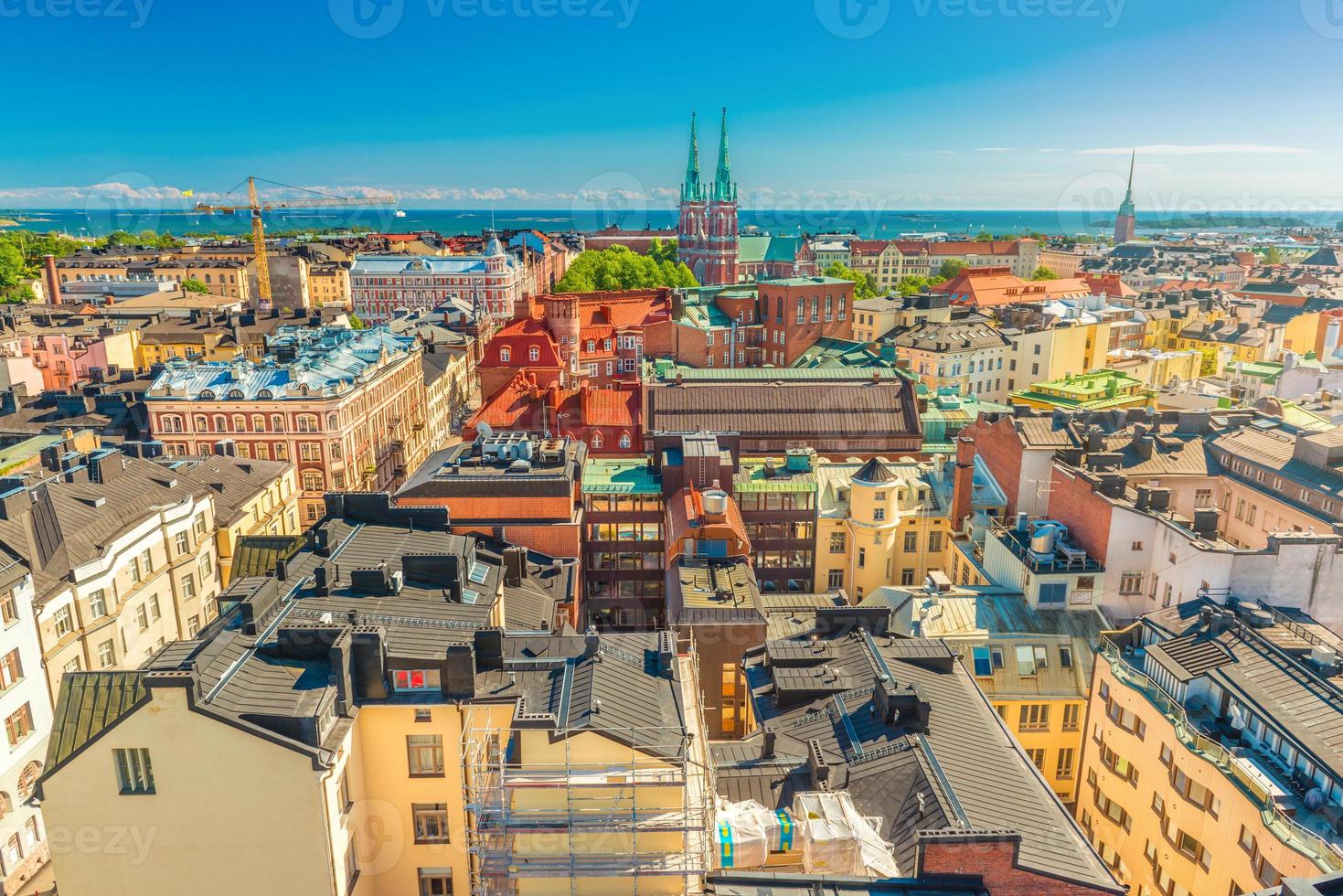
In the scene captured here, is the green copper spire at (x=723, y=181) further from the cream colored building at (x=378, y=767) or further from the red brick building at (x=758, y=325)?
the cream colored building at (x=378, y=767)

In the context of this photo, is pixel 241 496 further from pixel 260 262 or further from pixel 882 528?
pixel 260 262

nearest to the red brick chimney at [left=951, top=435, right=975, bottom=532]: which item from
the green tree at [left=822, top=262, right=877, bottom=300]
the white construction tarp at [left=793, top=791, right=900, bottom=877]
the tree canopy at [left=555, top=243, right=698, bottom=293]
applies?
the white construction tarp at [left=793, top=791, right=900, bottom=877]

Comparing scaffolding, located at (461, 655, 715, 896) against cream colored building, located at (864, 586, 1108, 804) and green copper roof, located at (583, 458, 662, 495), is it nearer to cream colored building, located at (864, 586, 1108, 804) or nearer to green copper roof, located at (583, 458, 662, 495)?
cream colored building, located at (864, 586, 1108, 804)

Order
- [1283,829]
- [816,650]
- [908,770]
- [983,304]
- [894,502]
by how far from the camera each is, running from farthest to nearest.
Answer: [983,304] < [894,502] < [816,650] < [908,770] < [1283,829]

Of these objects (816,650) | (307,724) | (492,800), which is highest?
(307,724)

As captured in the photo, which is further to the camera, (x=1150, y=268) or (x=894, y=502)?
(x=1150, y=268)

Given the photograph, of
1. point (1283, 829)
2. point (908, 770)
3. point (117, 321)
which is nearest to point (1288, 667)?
point (1283, 829)

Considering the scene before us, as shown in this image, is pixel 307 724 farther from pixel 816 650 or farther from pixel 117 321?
pixel 117 321

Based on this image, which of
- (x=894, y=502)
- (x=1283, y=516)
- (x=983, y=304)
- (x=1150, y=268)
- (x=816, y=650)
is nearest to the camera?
(x=816, y=650)
